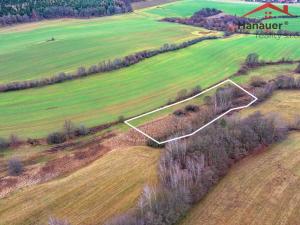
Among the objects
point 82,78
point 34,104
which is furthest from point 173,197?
point 82,78

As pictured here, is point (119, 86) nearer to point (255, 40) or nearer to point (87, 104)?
point (87, 104)

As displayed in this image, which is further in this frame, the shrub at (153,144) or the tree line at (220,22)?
the tree line at (220,22)

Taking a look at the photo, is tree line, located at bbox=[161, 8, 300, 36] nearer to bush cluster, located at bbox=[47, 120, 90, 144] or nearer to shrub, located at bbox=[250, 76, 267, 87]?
shrub, located at bbox=[250, 76, 267, 87]

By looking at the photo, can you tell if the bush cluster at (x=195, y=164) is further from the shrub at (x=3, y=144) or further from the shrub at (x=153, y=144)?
the shrub at (x=3, y=144)

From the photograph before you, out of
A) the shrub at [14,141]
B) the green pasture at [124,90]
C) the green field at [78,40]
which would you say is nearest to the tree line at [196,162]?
the green pasture at [124,90]

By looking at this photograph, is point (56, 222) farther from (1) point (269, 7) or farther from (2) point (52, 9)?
(1) point (269, 7)

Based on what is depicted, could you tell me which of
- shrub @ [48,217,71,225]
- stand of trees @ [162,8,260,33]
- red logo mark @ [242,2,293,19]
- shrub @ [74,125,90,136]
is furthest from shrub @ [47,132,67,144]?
red logo mark @ [242,2,293,19]

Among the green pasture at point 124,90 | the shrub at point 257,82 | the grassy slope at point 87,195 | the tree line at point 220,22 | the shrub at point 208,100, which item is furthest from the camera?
the tree line at point 220,22

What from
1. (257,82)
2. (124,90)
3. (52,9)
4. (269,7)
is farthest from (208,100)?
(269,7)
